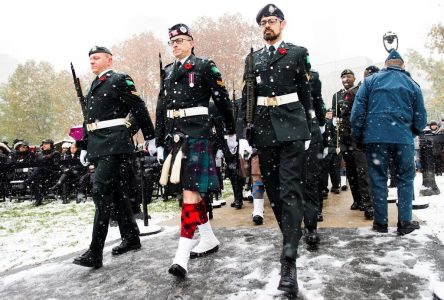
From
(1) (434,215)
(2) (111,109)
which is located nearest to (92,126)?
(2) (111,109)

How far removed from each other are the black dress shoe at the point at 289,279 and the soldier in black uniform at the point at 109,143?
200cm

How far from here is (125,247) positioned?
4.54 m

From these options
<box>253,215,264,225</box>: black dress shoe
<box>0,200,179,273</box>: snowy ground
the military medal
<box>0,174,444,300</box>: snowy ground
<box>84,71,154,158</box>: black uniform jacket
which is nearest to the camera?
<box>0,174,444,300</box>: snowy ground

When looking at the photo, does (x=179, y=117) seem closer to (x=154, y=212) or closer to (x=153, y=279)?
(x=153, y=279)

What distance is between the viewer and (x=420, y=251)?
3.76 meters

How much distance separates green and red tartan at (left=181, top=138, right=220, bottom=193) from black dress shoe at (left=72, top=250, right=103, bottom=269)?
1.17 m

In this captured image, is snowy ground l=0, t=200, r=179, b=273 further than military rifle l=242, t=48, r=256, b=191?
Yes

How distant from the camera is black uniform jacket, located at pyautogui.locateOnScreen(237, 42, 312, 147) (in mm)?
3459

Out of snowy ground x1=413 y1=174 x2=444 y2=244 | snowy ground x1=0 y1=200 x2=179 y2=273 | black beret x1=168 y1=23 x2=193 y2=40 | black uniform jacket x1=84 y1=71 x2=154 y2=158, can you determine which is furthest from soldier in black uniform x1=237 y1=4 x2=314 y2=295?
snowy ground x1=0 y1=200 x2=179 y2=273

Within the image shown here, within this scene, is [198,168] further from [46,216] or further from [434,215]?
[46,216]

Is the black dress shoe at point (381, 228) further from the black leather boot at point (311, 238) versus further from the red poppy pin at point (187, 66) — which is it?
the red poppy pin at point (187, 66)

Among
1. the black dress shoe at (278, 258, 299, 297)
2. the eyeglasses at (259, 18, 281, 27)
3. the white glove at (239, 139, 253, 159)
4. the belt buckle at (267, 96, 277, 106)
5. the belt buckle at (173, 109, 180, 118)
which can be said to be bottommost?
the black dress shoe at (278, 258, 299, 297)

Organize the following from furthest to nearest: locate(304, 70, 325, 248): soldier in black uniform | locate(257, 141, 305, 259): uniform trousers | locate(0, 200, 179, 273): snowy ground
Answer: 1. locate(0, 200, 179, 273): snowy ground
2. locate(304, 70, 325, 248): soldier in black uniform
3. locate(257, 141, 305, 259): uniform trousers

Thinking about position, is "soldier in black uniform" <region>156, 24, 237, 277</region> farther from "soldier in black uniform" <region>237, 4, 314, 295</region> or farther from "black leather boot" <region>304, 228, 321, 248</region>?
"black leather boot" <region>304, 228, 321, 248</region>
